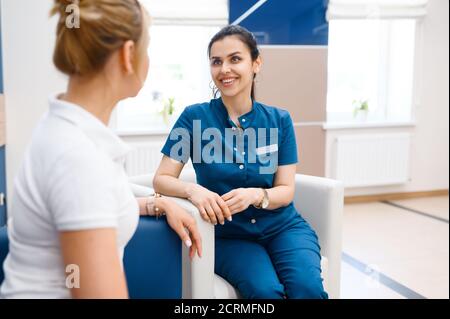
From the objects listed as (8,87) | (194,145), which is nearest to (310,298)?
(194,145)

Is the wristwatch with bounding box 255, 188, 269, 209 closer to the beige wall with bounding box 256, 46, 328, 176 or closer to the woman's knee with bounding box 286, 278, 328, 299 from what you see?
the woman's knee with bounding box 286, 278, 328, 299

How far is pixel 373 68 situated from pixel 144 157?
2190 millimetres

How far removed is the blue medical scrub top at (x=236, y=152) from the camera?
135 cm

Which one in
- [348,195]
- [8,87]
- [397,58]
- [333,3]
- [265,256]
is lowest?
[348,195]

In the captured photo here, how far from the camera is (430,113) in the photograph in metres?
4.35

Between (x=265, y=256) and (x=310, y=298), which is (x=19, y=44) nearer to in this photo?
Result: (x=265, y=256)

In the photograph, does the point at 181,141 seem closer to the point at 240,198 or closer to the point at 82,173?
the point at 240,198

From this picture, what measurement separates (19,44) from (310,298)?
3.34ft

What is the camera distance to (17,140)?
1.33 m

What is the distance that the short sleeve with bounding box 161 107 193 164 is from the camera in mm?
1355

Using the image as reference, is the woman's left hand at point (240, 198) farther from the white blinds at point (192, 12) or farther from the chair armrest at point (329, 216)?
the white blinds at point (192, 12)

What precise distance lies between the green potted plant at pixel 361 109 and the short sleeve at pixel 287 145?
2903 millimetres

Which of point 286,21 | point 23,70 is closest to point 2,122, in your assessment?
point 23,70

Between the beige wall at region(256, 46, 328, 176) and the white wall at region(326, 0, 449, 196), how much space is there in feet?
2.54
